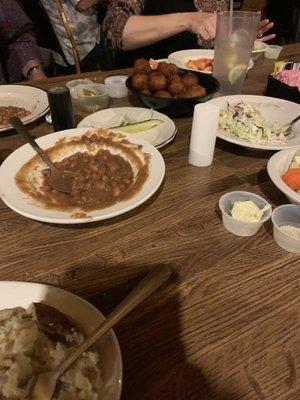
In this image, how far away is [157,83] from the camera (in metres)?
1.55

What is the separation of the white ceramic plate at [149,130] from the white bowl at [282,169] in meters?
0.42

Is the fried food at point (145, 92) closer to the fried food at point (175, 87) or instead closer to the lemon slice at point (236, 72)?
the fried food at point (175, 87)

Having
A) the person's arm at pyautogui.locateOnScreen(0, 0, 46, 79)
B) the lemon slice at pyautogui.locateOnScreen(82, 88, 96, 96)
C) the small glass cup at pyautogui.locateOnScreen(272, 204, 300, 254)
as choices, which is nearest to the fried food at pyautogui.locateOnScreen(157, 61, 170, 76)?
the lemon slice at pyautogui.locateOnScreen(82, 88, 96, 96)

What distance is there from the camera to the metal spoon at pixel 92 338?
58 centimetres

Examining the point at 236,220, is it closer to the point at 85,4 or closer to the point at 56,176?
the point at 56,176

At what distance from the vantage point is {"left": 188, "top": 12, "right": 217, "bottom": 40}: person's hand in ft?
7.55

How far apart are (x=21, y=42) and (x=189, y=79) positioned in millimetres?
1686

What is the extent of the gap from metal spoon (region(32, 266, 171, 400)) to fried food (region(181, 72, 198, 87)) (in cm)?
114

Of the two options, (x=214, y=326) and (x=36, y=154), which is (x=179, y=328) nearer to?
(x=214, y=326)

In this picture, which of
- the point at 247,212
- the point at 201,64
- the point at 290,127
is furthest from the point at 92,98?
the point at 247,212

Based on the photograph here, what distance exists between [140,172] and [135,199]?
0.16 meters

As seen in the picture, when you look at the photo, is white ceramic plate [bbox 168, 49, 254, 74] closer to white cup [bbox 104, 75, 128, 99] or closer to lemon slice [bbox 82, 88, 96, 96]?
white cup [bbox 104, 75, 128, 99]

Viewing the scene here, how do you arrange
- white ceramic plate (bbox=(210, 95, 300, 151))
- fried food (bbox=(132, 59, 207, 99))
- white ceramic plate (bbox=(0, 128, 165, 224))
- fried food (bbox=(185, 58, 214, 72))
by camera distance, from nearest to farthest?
white ceramic plate (bbox=(0, 128, 165, 224)) < white ceramic plate (bbox=(210, 95, 300, 151)) < fried food (bbox=(132, 59, 207, 99)) < fried food (bbox=(185, 58, 214, 72))

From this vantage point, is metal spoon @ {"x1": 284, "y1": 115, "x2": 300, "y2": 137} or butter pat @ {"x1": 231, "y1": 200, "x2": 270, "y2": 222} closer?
butter pat @ {"x1": 231, "y1": 200, "x2": 270, "y2": 222}
